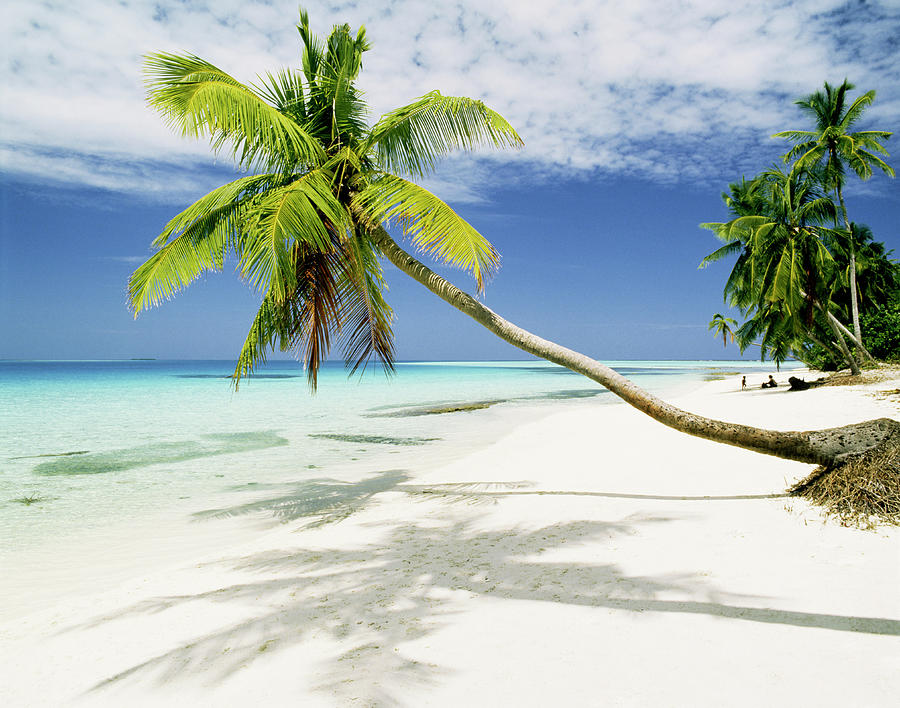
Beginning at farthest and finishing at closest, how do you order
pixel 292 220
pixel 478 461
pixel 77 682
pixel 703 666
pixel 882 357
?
pixel 882 357 → pixel 478 461 → pixel 292 220 → pixel 77 682 → pixel 703 666

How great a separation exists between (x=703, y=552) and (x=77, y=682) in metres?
3.86

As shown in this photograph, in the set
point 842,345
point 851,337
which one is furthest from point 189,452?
point 851,337

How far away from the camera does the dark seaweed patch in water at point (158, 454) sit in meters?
9.62

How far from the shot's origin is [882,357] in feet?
74.8

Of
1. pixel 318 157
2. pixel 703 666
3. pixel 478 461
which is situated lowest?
pixel 478 461

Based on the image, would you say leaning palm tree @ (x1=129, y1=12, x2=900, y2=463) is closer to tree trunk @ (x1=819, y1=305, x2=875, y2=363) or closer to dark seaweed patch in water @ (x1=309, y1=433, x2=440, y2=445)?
dark seaweed patch in water @ (x1=309, y1=433, x2=440, y2=445)

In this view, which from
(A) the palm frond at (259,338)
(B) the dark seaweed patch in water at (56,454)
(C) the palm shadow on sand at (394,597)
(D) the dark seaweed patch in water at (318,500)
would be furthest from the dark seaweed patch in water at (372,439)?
(C) the palm shadow on sand at (394,597)

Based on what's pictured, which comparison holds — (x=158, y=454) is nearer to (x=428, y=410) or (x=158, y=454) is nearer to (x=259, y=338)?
(x=259, y=338)

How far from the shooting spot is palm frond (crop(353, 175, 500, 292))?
4984 mm

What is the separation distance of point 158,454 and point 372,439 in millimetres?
4715

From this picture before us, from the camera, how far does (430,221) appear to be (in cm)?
504

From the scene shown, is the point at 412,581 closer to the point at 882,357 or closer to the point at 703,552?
the point at 703,552

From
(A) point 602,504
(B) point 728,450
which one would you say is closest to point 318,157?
(A) point 602,504

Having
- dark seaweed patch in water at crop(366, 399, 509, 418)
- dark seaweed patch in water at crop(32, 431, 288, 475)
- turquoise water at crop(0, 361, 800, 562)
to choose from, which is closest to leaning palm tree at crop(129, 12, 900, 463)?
turquoise water at crop(0, 361, 800, 562)
